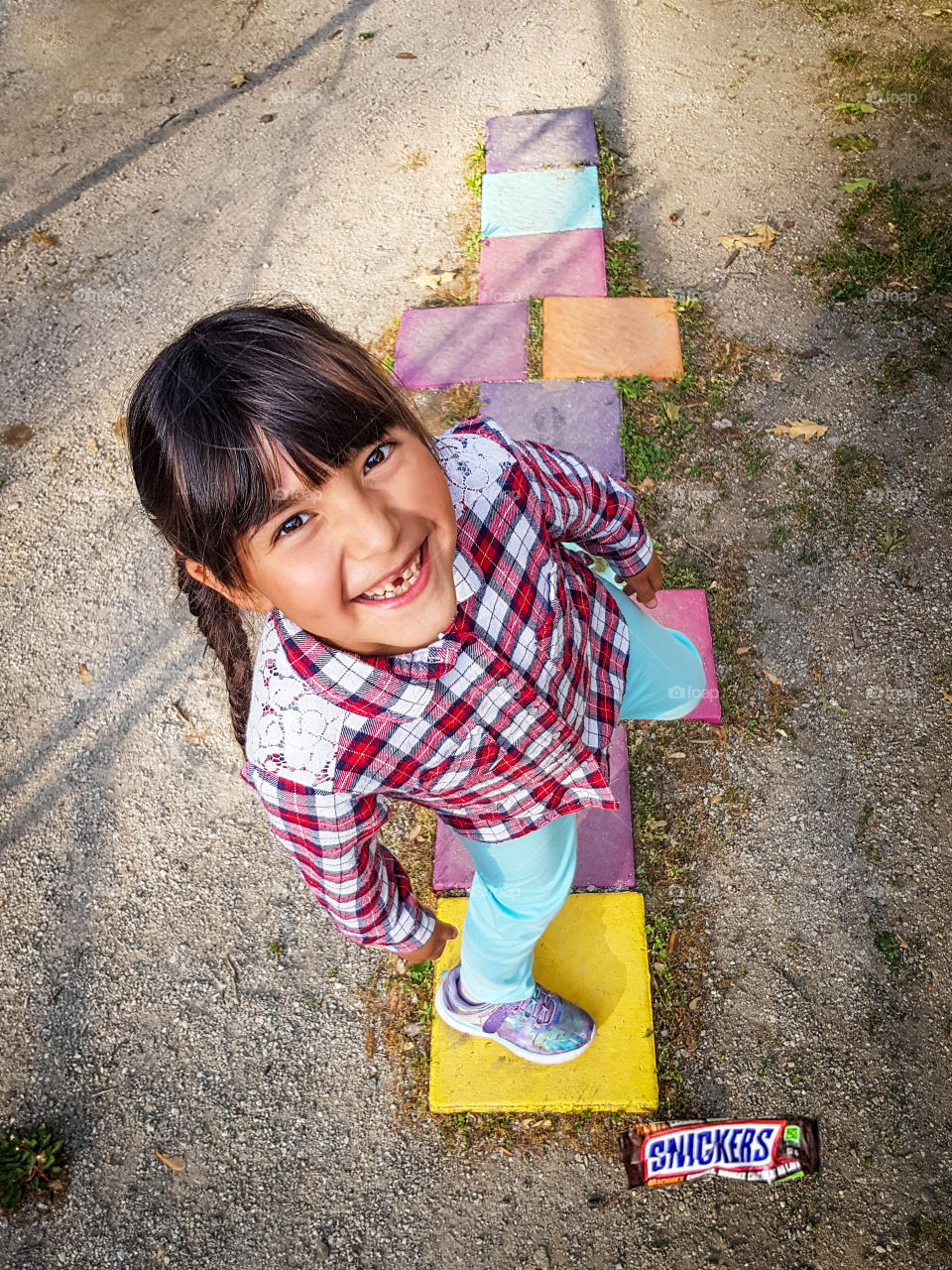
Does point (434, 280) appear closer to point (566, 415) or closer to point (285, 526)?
point (566, 415)

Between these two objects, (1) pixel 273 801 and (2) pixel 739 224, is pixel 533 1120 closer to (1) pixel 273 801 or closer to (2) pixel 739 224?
(1) pixel 273 801

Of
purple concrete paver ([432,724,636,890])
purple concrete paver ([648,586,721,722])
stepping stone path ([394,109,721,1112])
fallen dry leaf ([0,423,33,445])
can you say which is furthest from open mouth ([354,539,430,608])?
fallen dry leaf ([0,423,33,445])

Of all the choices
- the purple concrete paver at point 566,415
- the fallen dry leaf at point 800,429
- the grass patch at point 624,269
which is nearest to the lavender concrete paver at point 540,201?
the grass patch at point 624,269

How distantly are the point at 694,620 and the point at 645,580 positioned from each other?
78 centimetres

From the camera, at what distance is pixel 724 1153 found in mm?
2008

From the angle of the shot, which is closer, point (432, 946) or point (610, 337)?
point (432, 946)

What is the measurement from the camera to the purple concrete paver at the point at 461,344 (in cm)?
337

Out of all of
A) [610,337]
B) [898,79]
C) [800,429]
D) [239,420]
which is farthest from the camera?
[898,79]

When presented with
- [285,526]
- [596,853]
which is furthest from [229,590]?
[596,853]

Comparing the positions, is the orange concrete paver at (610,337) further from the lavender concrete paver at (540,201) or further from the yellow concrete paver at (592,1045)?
the yellow concrete paver at (592,1045)

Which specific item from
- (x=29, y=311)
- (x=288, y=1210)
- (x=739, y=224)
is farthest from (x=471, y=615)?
(x=29, y=311)

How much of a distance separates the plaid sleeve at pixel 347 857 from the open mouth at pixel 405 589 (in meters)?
0.29

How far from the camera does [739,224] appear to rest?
146 inches

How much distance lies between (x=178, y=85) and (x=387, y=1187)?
5025 millimetres
